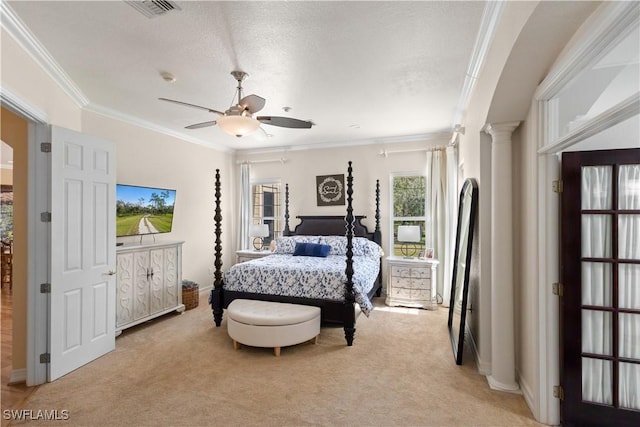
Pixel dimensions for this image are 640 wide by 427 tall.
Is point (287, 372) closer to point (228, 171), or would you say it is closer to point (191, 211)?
point (191, 211)

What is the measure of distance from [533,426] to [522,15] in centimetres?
270

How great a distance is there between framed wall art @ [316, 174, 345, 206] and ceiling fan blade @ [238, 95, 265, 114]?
3.29m

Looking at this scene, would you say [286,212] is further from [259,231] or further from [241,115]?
[241,115]

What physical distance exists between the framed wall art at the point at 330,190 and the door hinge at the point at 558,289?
4.02m

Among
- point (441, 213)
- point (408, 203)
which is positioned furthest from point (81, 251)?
point (441, 213)

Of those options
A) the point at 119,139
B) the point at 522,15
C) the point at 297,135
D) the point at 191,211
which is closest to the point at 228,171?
the point at 191,211

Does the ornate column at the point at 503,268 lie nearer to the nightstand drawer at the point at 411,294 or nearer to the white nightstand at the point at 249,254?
the nightstand drawer at the point at 411,294

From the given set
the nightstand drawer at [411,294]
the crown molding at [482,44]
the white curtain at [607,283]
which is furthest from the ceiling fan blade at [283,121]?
the nightstand drawer at [411,294]

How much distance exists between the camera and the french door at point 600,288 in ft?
6.61

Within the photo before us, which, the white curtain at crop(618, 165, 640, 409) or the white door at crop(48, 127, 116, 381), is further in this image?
the white door at crop(48, 127, 116, 381)

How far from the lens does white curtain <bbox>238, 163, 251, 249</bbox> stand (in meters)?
6.58

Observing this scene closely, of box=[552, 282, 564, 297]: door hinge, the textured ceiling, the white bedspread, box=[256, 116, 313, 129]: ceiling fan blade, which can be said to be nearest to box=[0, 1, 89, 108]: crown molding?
the textured ceiling

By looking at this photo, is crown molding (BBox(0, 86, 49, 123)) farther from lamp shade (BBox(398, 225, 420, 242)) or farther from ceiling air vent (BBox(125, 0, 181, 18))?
lamp shade (BBox(398, 225, 420, 242))

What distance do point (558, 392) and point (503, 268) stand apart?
0.95m
